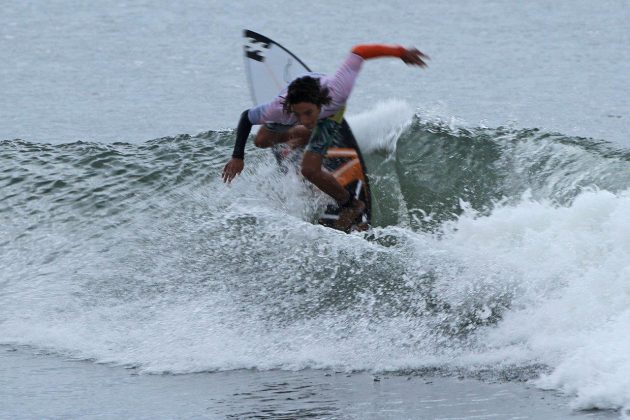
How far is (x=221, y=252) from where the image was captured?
28.2ft

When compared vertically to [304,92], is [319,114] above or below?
below

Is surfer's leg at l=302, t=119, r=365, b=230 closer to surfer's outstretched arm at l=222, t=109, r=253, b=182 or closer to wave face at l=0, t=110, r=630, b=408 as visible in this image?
wave face at l=0, t=110, r=630, b=408

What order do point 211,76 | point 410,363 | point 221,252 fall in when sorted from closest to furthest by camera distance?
point 410,363 → point 221,252 → point 211,76

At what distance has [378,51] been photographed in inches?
299

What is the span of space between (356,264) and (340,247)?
0.18m

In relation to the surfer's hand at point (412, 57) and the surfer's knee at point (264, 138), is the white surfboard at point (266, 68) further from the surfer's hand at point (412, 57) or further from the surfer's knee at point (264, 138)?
the surfer's hand at point (412, 57)

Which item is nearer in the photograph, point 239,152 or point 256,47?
point 239,152

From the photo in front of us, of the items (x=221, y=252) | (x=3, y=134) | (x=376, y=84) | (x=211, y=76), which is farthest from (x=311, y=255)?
(x=211, y=76)

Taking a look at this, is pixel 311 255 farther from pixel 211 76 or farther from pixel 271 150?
pixel 211 76

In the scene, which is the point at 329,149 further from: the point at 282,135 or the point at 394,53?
the point at 394,53

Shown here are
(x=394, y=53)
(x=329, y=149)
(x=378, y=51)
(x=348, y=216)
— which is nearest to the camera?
(x=394, y=53)

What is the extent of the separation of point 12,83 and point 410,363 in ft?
43.3

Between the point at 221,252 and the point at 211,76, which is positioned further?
the point at 211,76

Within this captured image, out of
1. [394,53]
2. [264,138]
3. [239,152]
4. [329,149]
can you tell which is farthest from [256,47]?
[394,53]
